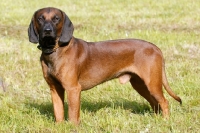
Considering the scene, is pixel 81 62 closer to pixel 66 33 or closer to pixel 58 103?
pixel 66 33

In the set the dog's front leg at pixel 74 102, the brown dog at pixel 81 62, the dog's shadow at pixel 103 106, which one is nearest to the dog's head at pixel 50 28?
the brown dog at pixel 81 62

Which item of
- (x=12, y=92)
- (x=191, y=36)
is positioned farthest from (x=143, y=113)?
(x=191, y=36)

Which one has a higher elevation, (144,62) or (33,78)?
(144,62)

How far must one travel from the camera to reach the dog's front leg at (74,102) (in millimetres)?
4898

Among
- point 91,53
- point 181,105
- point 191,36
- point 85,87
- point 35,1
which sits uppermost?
point 91,53

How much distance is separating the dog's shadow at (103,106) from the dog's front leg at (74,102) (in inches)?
28.3

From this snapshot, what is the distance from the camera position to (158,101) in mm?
5395

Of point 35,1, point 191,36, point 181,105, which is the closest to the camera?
point 181,105

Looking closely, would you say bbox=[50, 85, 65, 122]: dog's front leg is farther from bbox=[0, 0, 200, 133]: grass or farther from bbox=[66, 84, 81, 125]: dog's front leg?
bbox=[66, 84, 81, 125]: dog's front leg

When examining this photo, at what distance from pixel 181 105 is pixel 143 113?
19.9 inches

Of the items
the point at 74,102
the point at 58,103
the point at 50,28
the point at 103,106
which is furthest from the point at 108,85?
the point at 50,28

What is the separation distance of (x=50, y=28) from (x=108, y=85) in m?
2.36

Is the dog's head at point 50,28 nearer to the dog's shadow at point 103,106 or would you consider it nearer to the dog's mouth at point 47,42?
the dog's mouth at point 47,42

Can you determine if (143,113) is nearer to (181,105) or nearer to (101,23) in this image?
(181,105)
